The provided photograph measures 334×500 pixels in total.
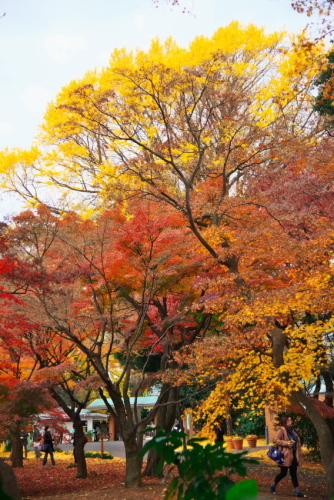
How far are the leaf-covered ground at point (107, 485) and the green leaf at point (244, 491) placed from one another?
26.0 feet

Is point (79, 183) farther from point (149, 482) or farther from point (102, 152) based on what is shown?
point (149, 482)

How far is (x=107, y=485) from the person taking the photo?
40.0 ft

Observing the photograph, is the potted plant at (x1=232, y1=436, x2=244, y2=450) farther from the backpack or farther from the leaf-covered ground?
the backpack

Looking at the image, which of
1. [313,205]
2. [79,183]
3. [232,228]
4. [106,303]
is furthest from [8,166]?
[313,205]

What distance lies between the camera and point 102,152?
1920cm

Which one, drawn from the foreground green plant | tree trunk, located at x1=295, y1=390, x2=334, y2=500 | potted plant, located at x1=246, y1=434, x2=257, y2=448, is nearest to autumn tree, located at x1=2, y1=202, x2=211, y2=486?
tree trunk, located at x1=295, y1=390, x2=334, y2=500

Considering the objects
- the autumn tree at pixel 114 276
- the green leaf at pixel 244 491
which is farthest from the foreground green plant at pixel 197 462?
the autumn tree at pixel 114 276

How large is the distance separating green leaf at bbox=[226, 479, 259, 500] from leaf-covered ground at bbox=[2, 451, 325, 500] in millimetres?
7927

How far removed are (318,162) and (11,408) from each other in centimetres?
869

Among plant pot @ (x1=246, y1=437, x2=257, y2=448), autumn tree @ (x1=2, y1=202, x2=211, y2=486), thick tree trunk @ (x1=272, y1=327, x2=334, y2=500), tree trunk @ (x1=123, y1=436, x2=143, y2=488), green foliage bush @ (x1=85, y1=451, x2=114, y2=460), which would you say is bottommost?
green foliage bush @ (x1=85, y1=451, x2=114, y2=460)

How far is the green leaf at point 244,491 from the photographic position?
170 centimetres

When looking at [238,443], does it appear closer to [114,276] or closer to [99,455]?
[99,455]

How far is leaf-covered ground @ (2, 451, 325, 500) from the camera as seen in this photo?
10250mm

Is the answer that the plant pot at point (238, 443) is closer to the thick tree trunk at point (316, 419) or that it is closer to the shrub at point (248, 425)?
the shrub at point (248, 425)
